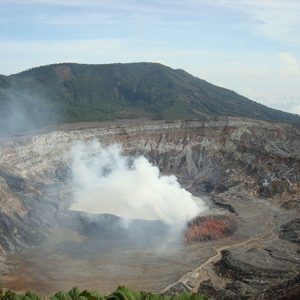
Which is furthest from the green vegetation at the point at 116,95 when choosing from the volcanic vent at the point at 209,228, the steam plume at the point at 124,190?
the volcanic vent at the point at 209,228

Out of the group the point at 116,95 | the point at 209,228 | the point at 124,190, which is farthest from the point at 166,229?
the point at 116,95

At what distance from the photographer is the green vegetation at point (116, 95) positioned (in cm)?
14038

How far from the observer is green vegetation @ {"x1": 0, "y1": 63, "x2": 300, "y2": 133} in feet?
461

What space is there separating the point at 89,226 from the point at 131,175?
17.2m

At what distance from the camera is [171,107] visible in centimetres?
15700

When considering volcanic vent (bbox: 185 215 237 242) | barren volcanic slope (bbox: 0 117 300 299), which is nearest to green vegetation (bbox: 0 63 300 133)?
barren volcanic slope (bbox: 0 117 300 299)

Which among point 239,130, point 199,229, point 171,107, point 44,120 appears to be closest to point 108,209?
point 199,229

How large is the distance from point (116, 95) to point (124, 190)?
330 feet

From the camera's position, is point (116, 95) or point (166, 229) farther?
point (116, 95)

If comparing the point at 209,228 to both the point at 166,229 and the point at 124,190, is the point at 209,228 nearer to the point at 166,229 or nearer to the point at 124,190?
the point at 166,229

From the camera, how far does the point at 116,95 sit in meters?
176

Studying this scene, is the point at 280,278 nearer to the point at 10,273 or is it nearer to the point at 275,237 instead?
the point at 275,237

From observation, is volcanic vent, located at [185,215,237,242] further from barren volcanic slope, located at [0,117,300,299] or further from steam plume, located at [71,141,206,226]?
steam plume, located at [71,141,206,226]

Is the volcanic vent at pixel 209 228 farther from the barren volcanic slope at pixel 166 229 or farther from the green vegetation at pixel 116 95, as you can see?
the green vegetation at pixel 116 95
